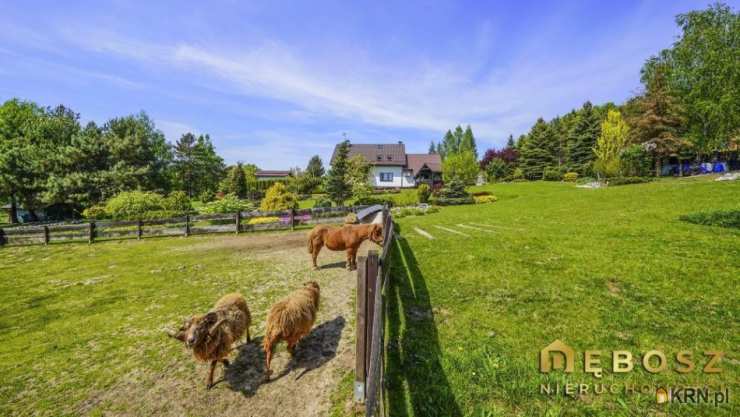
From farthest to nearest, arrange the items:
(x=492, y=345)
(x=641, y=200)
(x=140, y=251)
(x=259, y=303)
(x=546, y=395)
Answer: (x=641, y=200), (x=140, y=251), (x=259, y=303), (x=492, y=345), (x=546, y=395)

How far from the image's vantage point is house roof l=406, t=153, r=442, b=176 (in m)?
52.2

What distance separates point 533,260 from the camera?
794 cm

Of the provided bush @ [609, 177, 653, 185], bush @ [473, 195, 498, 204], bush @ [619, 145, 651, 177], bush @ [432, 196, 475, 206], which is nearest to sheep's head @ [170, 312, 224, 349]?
bush @ [432, 196, 475, 206]

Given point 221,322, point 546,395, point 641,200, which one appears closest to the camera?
point 546,395

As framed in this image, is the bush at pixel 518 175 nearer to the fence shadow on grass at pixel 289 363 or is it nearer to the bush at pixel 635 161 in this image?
the bush at pixel 635 161

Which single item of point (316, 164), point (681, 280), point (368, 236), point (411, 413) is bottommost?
point (411, 413)

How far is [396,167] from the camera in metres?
50.1

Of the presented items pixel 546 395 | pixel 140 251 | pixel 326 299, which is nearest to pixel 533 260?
pixel 546 395

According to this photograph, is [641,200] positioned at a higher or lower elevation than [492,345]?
higher

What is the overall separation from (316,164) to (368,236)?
46.5m

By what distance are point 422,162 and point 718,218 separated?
1785 inches

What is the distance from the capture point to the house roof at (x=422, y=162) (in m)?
52.2

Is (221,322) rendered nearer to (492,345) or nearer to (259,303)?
(259,303)

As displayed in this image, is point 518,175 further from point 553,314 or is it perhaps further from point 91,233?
point 91,233
